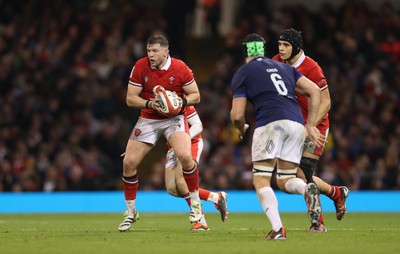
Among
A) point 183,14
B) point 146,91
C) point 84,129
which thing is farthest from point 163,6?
point 146,91

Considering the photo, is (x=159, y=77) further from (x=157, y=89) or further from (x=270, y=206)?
(x=270, y=206)

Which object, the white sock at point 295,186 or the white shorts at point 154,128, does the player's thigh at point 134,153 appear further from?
the white sock at point 295,186

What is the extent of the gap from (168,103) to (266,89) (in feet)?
5.81

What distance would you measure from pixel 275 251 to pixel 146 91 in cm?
382

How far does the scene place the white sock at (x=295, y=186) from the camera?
1056 cm

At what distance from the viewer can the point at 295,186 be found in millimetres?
10617

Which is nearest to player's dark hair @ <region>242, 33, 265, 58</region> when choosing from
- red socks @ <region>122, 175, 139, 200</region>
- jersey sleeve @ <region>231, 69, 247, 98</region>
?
jersey sleeve @ <region>231, 69, 247, 98</region>

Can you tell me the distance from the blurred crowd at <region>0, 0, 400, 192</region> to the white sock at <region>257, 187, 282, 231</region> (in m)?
10.9

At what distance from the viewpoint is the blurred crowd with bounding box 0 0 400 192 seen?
70.6 ft

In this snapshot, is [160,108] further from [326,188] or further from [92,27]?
[92,27]

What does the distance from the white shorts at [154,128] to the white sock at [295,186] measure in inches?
81.7

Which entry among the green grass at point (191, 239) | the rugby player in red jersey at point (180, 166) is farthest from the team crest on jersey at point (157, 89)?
the green grass at point (191, 239)

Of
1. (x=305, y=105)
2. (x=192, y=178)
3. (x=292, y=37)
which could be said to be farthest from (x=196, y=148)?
(x=292, y=37)

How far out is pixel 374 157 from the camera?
71.6ft
